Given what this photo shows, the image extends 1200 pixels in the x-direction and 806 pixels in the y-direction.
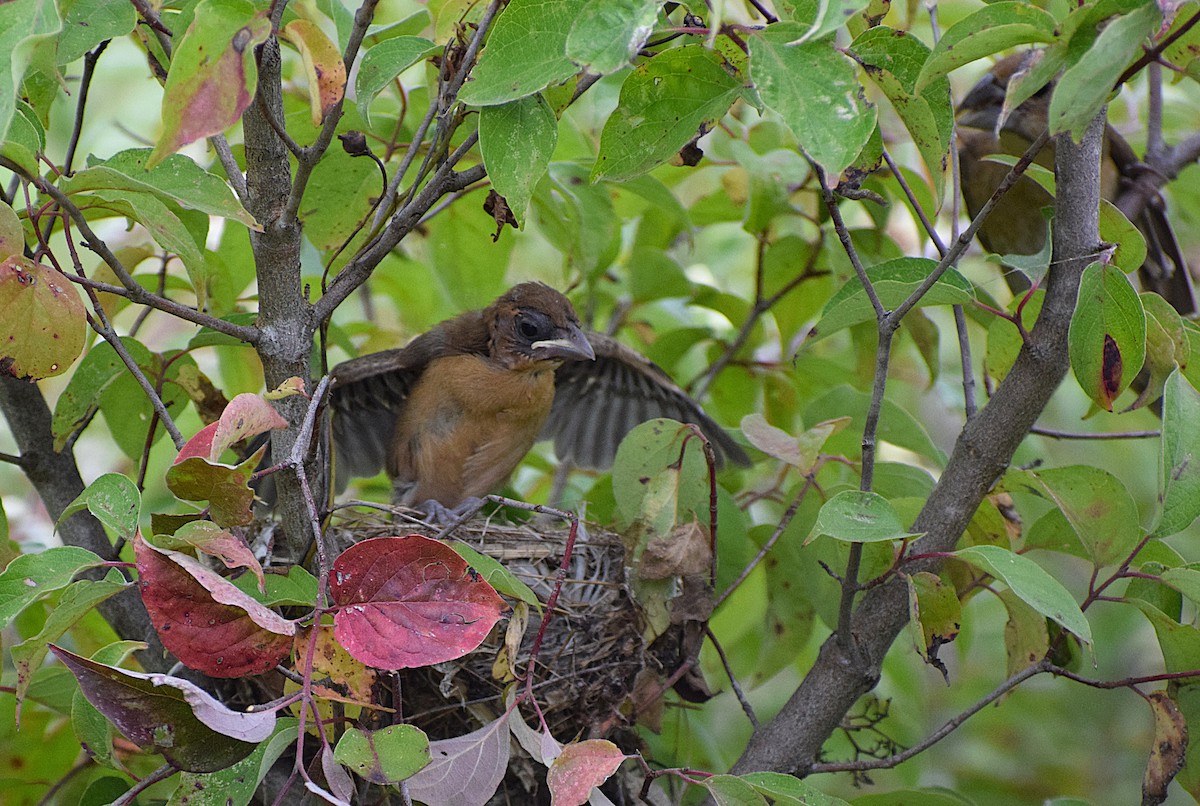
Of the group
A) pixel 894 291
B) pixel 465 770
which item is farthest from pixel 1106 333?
pixel 465 770

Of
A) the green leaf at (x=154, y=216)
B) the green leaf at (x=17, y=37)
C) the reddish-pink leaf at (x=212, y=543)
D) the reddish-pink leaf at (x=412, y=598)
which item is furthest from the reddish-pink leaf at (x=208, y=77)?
the reddish-pink leaf at (x=412, y=598)

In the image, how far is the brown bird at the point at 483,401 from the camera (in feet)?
13.4

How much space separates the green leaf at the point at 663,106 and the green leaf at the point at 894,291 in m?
0.54

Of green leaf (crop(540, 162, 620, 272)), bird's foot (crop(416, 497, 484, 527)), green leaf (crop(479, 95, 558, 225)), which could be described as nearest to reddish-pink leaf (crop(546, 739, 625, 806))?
green leaf (crop(479, 95, 558, 225))

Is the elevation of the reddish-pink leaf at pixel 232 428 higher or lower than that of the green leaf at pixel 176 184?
lower

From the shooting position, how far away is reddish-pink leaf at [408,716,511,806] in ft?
6.87

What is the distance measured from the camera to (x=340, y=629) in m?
1.82

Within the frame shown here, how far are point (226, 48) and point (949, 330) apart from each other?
16.4 ft

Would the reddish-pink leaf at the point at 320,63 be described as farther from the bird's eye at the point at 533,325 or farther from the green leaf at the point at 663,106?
the bird's eye at the point at 533,325

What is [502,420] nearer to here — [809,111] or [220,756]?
[220,756]

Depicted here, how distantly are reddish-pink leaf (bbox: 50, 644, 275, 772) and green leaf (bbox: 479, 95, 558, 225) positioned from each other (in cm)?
95

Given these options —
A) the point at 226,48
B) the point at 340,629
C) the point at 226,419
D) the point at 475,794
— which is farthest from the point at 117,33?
the point at 475,794

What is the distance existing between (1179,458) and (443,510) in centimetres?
262

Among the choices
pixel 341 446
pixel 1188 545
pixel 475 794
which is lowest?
pixel 1188 545
